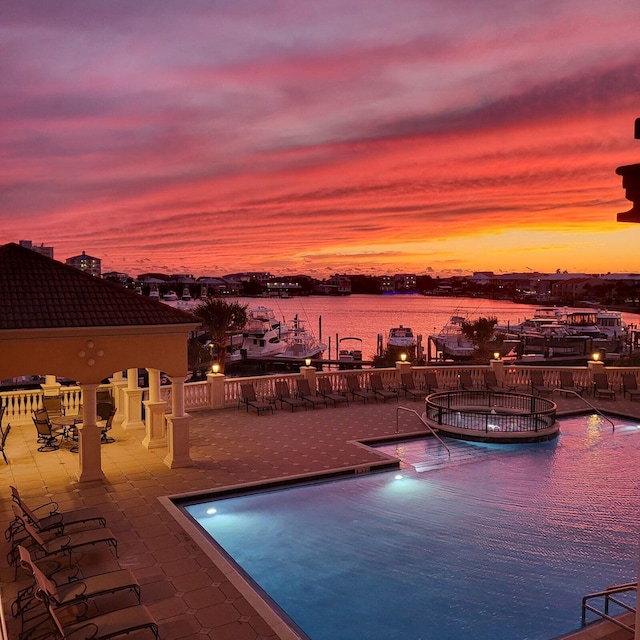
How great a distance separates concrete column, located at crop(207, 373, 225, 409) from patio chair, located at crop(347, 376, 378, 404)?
503cm

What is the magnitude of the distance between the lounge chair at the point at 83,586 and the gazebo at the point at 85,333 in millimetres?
5358

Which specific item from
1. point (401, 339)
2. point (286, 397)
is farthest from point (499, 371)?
point (401, 339)

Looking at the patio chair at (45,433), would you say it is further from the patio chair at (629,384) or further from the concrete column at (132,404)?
the patio chair at (629,384)

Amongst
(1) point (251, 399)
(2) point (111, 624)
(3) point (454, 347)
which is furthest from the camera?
(3) point (454, 347)

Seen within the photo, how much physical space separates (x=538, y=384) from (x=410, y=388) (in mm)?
5151

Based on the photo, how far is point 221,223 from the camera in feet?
180

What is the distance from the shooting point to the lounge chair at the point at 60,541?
855 centimetres

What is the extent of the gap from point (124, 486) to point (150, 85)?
1604 centimetres

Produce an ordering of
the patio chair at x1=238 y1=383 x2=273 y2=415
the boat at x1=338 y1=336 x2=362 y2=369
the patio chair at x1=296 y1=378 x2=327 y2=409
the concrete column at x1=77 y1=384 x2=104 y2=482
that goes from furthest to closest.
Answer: the boat at x1=338 y1=336 x2=362 y2=369 → the patio chair at x1=296 y1=378 x2=327 y2=409 → the patio chair at x1=238 y1=383 x2=273 y2=415 → the concrete column at x1=77 y1=384 x2=104 y2=482

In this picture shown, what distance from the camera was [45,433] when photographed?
48.0 feet

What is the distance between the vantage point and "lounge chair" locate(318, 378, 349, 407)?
21.0 meters

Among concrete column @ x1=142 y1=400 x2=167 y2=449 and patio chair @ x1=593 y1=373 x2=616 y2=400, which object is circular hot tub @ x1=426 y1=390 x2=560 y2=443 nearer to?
patio chair @ x1=593 y1=373 x2=616 y2=400

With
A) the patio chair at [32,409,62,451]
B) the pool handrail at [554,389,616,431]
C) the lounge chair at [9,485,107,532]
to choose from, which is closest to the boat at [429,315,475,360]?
the pool handrail at [554,389,616,431]

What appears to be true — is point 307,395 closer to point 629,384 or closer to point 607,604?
point 629,384
